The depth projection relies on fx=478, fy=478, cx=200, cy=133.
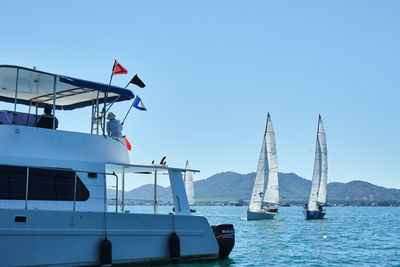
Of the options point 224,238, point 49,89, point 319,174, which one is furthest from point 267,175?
point 49,89

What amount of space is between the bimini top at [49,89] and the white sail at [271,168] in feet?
145

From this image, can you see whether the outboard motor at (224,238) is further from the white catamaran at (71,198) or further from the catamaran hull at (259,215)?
the catamaran hull at (259,215)

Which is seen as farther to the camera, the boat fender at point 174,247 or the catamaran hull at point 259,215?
the catamaran hull at point 259,215

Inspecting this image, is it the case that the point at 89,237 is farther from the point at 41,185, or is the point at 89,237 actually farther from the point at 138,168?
the point at 138,168

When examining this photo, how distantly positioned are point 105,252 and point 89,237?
51 cm

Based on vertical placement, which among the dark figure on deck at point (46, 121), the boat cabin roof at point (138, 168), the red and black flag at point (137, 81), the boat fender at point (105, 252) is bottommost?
the boat fender at point (105, 252)

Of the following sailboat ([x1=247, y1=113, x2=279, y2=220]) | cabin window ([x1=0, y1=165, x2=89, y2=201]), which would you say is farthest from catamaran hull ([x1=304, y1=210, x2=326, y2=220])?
cabin window ([x1=0, y1=165, x2=89, y2=201])

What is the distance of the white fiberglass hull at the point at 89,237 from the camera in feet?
32.8

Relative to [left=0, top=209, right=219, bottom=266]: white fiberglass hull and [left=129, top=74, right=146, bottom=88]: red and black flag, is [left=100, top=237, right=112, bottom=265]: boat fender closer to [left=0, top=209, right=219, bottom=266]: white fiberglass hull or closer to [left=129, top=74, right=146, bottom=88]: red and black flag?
[left=0, top=209, right=219, bottom=266]: white fiberglass hull

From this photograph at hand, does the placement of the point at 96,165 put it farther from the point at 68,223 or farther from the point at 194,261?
the point at 194,261

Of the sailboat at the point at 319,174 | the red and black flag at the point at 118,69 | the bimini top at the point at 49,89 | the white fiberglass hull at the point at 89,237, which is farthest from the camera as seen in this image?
the sailboat at the point at 319,174

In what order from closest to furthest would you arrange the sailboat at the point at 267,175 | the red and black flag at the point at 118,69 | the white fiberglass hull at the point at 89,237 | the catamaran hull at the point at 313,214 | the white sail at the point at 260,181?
the white fiberglass hull at the point at 89,237
the red and black flag at the point at 118,69
the sailboat at the point at 267,175
the white sail at the point at 260,181
the catamaran hull at the point at 313,214

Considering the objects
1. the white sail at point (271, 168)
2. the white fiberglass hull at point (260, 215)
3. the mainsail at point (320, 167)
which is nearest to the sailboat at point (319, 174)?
the mainsail at point (320, 167)

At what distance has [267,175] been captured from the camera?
58.1m
